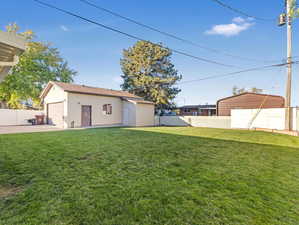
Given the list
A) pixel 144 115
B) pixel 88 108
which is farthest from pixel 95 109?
pixel 144 115

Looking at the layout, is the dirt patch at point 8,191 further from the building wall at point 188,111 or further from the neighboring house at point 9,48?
the building wall at point 188,111

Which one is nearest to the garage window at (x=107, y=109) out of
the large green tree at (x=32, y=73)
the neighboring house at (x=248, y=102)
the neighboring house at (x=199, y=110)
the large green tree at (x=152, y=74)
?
the large green tree at (x=152, y=74)

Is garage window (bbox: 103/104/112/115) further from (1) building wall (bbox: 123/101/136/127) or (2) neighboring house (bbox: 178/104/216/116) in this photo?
(2) neighboring house (bbox: 178/104/216/116)

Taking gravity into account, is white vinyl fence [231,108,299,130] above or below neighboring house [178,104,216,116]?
below

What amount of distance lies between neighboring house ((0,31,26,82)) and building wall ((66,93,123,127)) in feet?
30.3

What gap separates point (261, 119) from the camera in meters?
12.0

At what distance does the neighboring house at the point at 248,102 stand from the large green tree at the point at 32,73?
22.1m

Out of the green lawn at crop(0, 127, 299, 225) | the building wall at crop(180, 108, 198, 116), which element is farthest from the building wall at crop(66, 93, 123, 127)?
the building wall at crop(180, 108, 198, 116)

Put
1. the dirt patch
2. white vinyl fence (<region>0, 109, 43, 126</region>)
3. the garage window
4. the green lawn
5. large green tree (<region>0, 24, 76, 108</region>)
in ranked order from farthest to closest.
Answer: large green tree (<region>0, 24, 76, 108</region>) < the garage window < white vinyl fence (<region>0, 109, 43, 126</region>) < the dirt patch < the green lawn

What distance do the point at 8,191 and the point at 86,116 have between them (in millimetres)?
11172

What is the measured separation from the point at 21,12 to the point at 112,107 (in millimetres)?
9103

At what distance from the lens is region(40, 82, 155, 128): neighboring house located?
12102 millimetres

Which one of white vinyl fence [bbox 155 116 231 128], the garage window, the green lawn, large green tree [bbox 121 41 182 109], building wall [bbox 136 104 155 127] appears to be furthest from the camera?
large green tree [bbox 121 41 182 109]

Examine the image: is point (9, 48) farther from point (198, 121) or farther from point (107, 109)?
point (198, 121)
